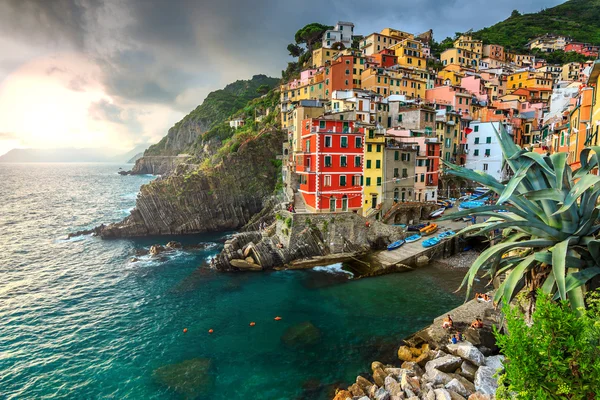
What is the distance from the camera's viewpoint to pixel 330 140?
131 ft

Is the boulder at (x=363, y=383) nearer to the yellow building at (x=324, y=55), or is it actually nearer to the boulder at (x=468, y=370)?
the boulder at (x=468, y=370)

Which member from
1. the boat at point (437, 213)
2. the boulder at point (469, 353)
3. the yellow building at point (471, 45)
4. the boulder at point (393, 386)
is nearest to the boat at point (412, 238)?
the boat at point (437, 213)

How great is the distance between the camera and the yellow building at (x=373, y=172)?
41.9 m

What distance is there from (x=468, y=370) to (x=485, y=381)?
5.10ft

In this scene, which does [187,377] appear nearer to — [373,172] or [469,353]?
[469,353]

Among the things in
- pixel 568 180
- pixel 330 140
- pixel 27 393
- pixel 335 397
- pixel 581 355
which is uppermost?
pixel 330 140

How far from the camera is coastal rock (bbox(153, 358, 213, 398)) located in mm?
18672

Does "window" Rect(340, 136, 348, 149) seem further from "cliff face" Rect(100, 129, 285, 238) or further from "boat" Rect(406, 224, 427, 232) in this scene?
"cliff face" Rect(100, 129, 285, 238)

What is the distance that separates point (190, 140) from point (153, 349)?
146 meters

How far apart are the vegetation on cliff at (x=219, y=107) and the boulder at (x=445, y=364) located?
116 m

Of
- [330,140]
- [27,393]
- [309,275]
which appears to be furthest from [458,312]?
[27,393]

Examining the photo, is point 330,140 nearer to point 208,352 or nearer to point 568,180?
A: point 208,352

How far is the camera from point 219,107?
14688 centimetres

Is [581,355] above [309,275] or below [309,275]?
above
